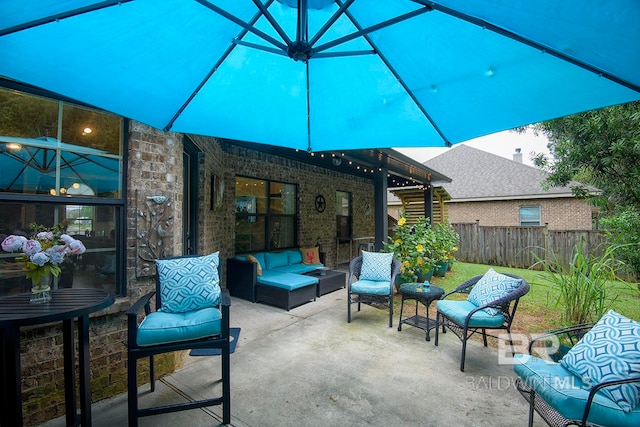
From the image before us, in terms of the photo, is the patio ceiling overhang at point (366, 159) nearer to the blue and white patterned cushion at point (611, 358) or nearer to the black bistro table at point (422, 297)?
the black bistro table at point (422, 297)

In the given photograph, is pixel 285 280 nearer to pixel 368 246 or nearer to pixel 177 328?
pixel 368 246

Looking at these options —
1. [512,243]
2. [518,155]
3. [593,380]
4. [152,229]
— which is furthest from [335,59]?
[518,155]

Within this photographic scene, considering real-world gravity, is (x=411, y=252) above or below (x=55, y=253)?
below

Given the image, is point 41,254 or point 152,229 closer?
point 41,254

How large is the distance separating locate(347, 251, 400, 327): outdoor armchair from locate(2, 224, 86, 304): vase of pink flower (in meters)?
3.12

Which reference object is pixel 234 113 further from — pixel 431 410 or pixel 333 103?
pixel 431 410

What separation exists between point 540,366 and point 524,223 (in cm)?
1244

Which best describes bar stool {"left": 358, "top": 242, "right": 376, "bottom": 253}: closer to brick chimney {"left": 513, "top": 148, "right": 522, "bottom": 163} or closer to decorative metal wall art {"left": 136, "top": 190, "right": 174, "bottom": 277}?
decorative metal wall art {"left": 136, "top": 190, "right": 174, "bottom": 277}

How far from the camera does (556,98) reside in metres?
1.81

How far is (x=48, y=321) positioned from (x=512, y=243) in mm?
10583

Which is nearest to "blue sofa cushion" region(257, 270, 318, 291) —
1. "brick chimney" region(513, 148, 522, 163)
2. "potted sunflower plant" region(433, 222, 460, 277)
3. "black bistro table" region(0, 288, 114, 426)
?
"potted sunflower plant" region(433, 222, 460, 277)

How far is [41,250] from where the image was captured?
1863mm

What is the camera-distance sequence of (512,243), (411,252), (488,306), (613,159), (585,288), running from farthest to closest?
(512,243), (411,252), (613,159), (585,288), (488,306)

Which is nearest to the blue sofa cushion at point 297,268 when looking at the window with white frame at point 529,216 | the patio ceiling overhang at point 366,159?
the patio ceiling overhang at point 366,159
